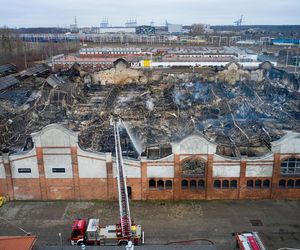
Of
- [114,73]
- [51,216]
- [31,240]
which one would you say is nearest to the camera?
[31,240]

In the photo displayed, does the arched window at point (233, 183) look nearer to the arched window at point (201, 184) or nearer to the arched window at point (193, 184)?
the arched window at point (201, 184)

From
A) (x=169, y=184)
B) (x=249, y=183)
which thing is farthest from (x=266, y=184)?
(x=169, y=184)

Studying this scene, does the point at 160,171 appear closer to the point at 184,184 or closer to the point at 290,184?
the point at 184,184

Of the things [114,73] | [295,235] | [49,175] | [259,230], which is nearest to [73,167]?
[49,175]

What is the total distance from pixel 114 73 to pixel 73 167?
3780cm

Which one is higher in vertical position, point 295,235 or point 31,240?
point 31,240

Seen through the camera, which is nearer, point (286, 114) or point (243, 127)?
point (243, 127)

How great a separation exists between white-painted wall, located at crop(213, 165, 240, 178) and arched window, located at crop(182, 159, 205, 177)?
88 cm

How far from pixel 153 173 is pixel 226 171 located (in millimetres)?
5009

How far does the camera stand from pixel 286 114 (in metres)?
37.8

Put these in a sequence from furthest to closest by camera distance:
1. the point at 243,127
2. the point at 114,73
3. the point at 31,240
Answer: the point at 114,73, the point at 243,127, the point at 31,240

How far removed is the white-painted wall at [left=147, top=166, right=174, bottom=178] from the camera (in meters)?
23.5

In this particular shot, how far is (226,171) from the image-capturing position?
23.6 meters

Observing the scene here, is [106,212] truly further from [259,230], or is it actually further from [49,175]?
[259,230]
